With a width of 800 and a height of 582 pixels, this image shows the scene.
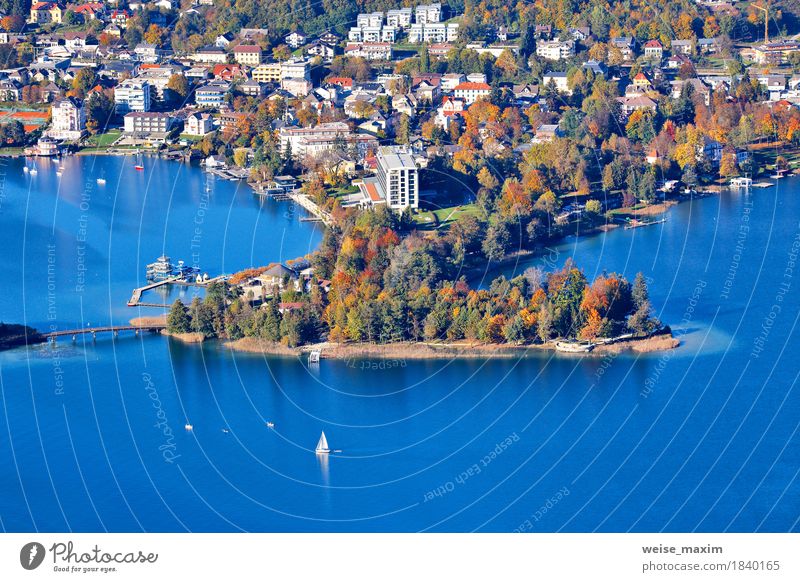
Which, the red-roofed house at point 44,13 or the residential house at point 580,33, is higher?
the red-roofed house at point 44,13

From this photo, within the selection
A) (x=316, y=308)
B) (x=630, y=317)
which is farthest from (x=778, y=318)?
(x=316, y=308)

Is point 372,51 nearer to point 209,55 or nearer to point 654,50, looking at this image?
point 209,55

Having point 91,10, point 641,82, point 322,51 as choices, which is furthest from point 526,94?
point 91,10

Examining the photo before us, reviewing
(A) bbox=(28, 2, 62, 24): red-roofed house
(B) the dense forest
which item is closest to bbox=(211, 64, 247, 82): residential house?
(A) bbox=(28, 2, 62, 24): red-roofed house

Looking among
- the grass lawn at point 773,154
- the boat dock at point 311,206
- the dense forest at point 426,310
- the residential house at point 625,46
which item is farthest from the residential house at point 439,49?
the dense forest at point 426,310

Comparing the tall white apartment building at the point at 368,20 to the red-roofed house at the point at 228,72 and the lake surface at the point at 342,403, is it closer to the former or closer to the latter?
the red-roofed house at the point at 228,72
